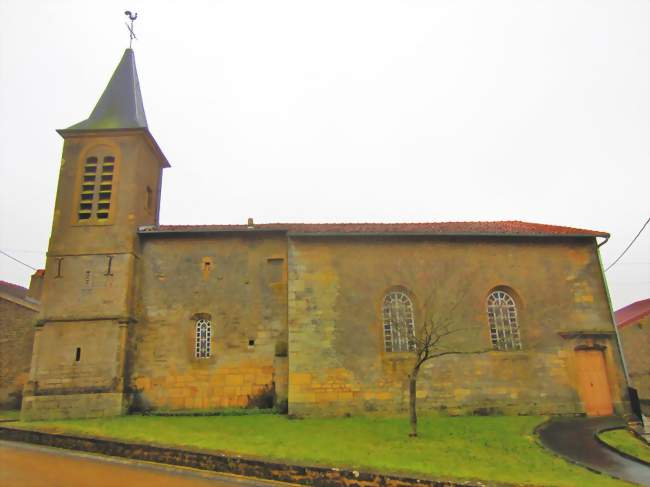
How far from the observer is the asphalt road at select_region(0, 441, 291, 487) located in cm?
786

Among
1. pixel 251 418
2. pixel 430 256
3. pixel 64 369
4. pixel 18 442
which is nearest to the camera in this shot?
pixel 18 442

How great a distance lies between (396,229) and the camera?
53.2ft

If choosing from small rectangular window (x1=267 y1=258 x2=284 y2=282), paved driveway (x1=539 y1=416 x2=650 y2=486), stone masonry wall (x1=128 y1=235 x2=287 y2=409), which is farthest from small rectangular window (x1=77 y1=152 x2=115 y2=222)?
paved driveway (x1=539 y1=416 x2=650 y2=486)

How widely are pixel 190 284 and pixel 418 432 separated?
9055 mm

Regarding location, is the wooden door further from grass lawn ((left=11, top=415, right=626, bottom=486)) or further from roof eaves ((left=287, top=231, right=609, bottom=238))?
roof eaves ((left=287, top=231, right=609, bottom=238))

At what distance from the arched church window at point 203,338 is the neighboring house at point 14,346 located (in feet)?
28.7

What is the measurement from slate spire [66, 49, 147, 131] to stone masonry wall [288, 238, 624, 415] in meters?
8.51

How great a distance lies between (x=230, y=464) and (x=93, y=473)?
8.19 feet

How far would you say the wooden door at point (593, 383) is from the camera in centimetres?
1487

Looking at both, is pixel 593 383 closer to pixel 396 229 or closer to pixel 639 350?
pixel 396 229

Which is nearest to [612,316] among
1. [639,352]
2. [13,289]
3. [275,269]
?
[639,352]

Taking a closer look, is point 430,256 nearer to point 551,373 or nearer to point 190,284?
point 551,373

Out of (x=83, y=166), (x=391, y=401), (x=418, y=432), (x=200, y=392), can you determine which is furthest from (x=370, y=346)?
(x=83, y=166)

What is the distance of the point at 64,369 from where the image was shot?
48.4 ft
